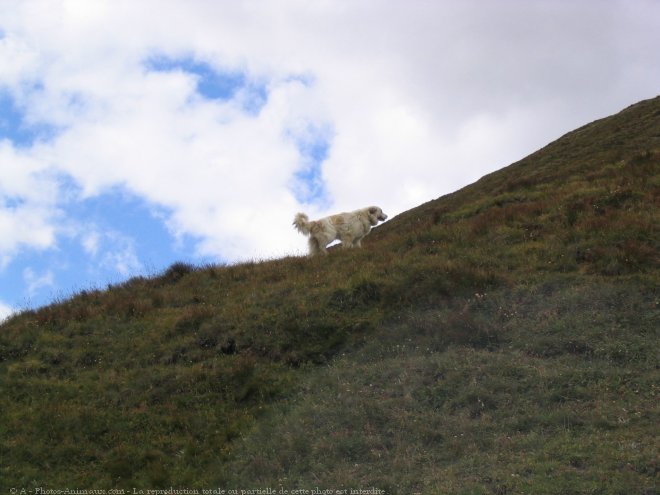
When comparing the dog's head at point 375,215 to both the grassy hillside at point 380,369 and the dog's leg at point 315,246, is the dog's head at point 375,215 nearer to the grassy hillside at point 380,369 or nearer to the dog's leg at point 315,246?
the dog's leg at point 315,246

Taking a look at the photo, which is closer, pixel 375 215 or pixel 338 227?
pixel 338 227

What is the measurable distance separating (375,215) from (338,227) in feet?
5.54

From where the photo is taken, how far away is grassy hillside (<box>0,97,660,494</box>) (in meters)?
8.92

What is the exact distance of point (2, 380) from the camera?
13562 millimetres

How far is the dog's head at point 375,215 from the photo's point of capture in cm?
2177

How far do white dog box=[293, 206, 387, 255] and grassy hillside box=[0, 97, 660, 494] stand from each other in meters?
1.83

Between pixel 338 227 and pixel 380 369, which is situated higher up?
pixel 338 227

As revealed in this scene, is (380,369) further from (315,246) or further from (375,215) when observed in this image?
(375,215)

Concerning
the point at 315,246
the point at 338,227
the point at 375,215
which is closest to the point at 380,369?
the point at 315,246

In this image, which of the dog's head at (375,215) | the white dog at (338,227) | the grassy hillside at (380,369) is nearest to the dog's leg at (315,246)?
the white dog at (338,227)

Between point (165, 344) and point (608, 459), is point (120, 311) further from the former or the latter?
point (608, 459)

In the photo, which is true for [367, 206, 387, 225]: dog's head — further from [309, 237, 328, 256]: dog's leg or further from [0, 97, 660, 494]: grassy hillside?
[0, 97, 660, 494]: grassy hillside

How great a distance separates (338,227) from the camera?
20.8 meters

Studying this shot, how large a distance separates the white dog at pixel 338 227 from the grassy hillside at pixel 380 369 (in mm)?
1827
